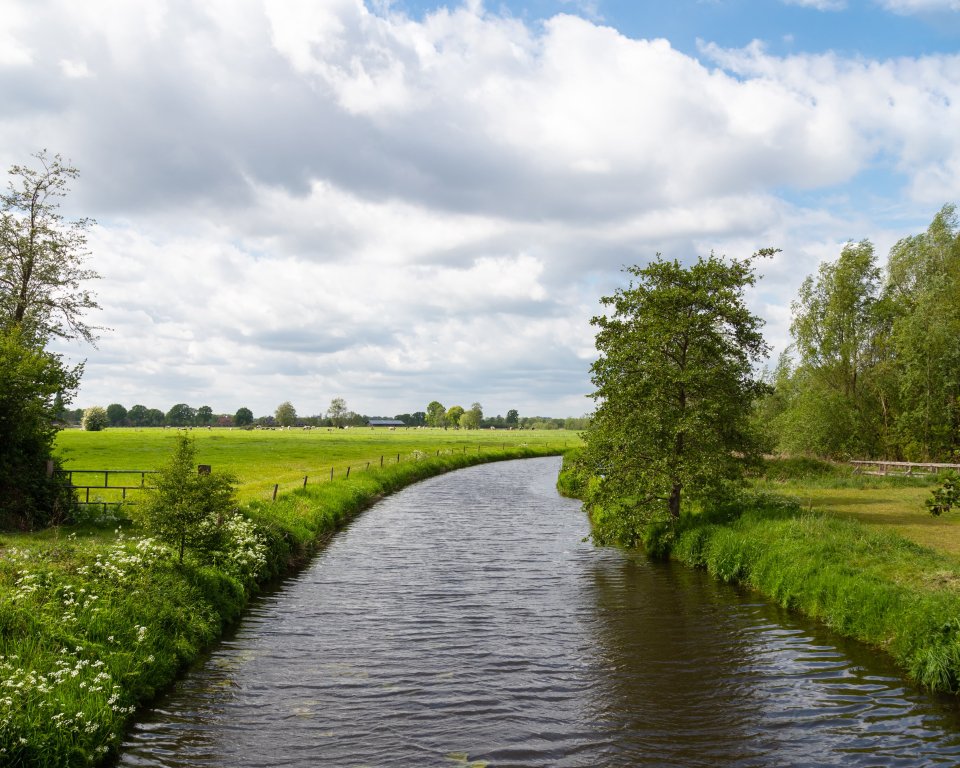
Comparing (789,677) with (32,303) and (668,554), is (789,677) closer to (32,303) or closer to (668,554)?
(668,554)

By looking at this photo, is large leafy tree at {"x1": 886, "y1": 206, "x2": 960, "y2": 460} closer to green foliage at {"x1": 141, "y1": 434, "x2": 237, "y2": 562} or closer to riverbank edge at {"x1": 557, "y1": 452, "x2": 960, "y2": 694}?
riverbank edge at {"x1": 557, "y1": 452, "x2": 960, "y2": 694}

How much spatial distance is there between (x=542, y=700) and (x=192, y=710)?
6.25 m

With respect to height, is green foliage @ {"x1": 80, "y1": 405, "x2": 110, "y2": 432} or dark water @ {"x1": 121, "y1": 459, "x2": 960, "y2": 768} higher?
green foliage @ {"x1": 80, "y1": 405, "x2": 110, "y2": 432}

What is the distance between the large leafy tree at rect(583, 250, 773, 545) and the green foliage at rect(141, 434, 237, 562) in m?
13.9

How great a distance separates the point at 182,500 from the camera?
18156 millimetres

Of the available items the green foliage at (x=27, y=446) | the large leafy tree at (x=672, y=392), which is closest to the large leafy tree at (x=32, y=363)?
the green foliage at (x=27, y=446)

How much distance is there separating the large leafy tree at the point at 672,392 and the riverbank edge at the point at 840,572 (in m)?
1.53

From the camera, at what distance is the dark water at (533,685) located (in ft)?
34.4

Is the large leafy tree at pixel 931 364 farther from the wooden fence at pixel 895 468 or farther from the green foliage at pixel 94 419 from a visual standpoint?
the green foliage at pixel 94 419

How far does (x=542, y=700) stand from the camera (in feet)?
40.8

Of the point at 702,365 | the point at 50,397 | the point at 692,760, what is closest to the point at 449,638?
the point at 692,760

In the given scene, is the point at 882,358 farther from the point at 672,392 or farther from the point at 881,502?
the point at 672,392

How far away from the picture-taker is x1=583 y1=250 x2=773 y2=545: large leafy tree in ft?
80.4

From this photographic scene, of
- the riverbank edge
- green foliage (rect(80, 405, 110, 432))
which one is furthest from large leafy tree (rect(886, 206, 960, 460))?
green foliage (rect(80, 405, 110, 432))
